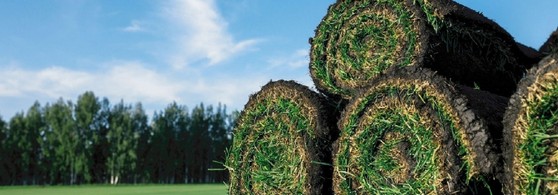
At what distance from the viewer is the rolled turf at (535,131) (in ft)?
12.8

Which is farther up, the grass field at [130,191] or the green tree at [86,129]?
the green tree at [86,129]

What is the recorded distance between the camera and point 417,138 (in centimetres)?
484

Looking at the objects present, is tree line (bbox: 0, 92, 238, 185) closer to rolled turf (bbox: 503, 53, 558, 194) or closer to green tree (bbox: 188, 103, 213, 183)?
green tree (bbox: 188, 103, 213, 183)

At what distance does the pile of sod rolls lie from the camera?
4062 millimetres

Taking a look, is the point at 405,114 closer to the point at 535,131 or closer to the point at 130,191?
the point at 535,131

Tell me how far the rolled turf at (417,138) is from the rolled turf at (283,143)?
0.72 feet

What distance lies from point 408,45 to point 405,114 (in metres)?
0.79

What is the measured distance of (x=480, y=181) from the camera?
4445 millimetres

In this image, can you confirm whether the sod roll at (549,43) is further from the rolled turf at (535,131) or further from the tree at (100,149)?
the tree at (100,149)

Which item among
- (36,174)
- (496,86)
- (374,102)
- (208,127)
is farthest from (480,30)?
(208,127)

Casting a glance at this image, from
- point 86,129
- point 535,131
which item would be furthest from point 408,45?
point 86,129

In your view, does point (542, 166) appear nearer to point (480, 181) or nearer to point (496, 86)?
point (480, 181)

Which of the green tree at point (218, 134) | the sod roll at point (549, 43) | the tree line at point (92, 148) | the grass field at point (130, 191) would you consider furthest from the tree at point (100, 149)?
the sod roll at point (549, 43)

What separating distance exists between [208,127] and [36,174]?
2235 cm
